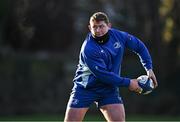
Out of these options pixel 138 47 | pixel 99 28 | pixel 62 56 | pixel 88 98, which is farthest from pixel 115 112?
pixel 62 56

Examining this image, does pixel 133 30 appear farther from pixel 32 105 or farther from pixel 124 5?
pixel 32 105

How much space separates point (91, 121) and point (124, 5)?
769cm

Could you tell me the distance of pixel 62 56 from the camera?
28469mm

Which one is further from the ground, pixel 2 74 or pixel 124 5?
pixel 124 5

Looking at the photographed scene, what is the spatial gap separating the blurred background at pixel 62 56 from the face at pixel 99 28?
43.9 feet

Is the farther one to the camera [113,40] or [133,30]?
[133,30]

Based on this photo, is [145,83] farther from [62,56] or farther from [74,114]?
[62,56]

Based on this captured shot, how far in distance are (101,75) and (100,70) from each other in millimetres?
70

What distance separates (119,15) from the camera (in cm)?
2736

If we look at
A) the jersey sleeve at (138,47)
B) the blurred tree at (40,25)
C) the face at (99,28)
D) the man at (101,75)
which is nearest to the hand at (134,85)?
the man at (101,75)

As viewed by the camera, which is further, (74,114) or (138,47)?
(138,47)

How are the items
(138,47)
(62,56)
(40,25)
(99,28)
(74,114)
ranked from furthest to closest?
(62,56) < (40,25) < (138,47) < (74,114) < (99,28)

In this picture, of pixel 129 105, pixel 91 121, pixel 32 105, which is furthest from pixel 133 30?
pixel 91 121

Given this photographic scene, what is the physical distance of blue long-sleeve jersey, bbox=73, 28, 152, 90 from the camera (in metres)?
9.64
